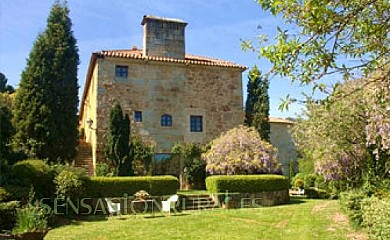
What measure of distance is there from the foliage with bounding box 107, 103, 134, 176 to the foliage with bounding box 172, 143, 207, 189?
384cm

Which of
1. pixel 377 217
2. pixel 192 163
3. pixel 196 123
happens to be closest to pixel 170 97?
pixel 196 123

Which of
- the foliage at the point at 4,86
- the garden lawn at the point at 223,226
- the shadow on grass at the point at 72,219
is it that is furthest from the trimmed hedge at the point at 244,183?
the foliage at the point at 4,86

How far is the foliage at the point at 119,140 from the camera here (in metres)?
20.5

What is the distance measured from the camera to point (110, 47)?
24.9 m

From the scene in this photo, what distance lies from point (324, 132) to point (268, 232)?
18.5 feet

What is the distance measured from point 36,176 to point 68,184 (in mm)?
1162

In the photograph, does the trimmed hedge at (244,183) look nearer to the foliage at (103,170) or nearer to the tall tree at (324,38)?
the foliage at (103,170)

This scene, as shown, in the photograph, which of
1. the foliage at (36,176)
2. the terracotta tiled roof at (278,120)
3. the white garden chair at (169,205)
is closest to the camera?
the foliage at (36,176)

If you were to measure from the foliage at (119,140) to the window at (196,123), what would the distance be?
5160 mm

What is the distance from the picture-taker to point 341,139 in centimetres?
1461

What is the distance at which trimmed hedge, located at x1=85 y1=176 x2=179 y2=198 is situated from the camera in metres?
15.8

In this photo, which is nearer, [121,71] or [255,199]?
[255,199]

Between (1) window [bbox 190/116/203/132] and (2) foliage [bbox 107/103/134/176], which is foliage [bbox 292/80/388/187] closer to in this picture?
(1) window [bbox 190/116/203/132]

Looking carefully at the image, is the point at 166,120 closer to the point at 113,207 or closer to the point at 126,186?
the point at 126,186
